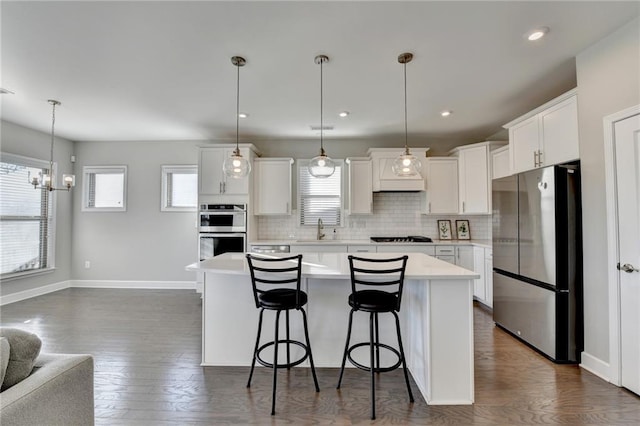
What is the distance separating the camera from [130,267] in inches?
206

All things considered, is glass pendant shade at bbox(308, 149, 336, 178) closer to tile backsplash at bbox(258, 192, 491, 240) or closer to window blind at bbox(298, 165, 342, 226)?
window blind at bbox(298, 165, 342, 226)

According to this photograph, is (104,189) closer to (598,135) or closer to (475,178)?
(475,178)

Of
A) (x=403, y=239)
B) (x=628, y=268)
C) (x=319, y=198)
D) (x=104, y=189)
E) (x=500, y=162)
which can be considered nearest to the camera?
(x=628, y=268)

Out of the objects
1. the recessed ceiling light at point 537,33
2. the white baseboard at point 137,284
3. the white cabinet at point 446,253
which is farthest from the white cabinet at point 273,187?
the recessed ceiling light at point 537,33

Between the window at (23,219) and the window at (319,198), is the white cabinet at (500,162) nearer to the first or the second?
the window at (319,198)

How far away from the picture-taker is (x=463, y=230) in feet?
16.4

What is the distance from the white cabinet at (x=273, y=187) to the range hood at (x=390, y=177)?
1.45 metres

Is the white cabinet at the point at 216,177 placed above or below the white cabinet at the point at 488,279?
above

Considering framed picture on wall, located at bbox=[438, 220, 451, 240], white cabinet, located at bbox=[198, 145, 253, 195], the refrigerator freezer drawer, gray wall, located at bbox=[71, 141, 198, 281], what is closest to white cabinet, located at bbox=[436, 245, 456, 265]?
framed picture on wall, located at bbox=[438, 220, 451, 240]

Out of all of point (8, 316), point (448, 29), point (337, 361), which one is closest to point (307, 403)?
point (337, 361)

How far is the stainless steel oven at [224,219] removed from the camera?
178 inches

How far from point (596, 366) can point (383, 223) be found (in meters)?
3.14

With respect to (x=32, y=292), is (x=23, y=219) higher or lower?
higher

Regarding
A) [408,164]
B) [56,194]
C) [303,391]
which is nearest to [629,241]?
[408,164]
